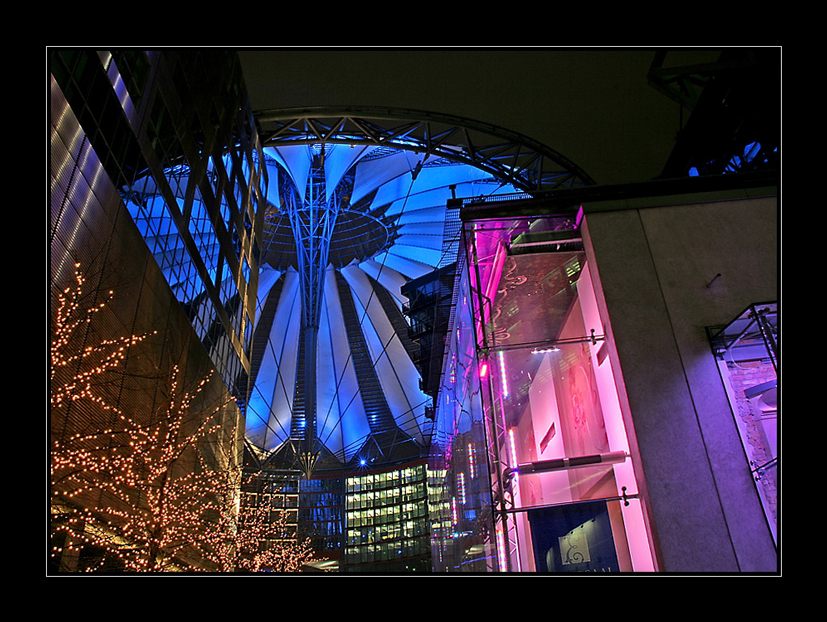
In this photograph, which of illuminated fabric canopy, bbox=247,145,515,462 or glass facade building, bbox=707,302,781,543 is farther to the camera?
illuminated fabric canopy, bbox=247,145,515,462

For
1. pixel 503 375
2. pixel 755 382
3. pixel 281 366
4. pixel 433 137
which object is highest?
pixel 433 137

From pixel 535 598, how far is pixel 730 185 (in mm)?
9740

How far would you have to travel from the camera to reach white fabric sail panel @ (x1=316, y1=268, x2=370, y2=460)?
1656 inches

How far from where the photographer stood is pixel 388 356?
1658 inches

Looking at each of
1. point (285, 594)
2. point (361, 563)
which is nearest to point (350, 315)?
point (361, 563)

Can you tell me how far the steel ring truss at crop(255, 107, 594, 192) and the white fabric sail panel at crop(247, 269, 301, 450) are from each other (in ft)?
55.4

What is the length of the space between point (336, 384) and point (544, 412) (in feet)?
103

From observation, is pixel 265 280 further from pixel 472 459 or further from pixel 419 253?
pixel 472 459

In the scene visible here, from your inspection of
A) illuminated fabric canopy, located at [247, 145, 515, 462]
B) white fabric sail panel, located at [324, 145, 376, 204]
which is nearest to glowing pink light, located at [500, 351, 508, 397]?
white fabric sail panel, located at [324, 145, 376, 204]

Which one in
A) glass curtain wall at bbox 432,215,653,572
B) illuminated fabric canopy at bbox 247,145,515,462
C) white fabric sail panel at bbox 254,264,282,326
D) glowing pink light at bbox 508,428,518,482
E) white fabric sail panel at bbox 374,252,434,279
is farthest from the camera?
white fabric sail panel at bbox 254,264,282,326

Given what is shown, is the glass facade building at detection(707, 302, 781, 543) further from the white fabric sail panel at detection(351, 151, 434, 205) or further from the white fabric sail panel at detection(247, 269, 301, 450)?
the white fabric sail panel at detection(247, 269, 301, 450)

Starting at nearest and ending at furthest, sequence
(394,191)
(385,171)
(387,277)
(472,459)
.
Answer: (472,459), (385,171), (394,191), (387,277)

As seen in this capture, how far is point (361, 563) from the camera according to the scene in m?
47.6

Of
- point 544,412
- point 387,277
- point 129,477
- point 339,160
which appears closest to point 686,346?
point 544,412
